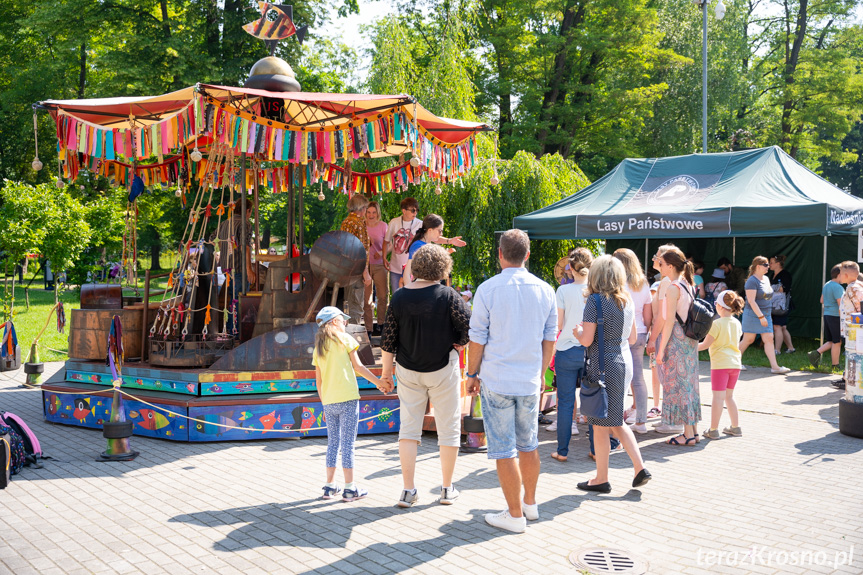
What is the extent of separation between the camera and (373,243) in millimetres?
9211

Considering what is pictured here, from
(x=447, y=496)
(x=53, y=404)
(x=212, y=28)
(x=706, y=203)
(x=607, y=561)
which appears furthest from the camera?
(x=212, y=28)

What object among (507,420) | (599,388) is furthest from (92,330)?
(599,388)

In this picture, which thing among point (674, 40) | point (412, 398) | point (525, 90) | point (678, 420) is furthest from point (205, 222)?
point (674, 40)

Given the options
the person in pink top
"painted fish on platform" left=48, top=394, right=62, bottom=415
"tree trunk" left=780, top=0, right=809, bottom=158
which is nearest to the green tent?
the person in pink top

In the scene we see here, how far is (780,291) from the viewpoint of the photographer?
13352mm

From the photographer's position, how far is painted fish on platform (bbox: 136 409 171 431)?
285 inches

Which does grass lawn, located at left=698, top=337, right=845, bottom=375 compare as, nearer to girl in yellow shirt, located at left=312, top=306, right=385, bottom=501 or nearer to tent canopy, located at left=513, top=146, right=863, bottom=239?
tent canopy, located at left=513, top=146, right=863, bottom=239

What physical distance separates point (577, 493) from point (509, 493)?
1.15m

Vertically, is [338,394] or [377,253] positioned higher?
[377,253]

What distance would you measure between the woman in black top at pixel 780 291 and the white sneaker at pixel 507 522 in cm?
1058

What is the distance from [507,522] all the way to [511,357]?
1.12 m

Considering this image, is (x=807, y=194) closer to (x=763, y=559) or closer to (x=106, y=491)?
(x=763, y=559)

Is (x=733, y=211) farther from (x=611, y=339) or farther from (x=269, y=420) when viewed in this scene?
(x=269, y=420)

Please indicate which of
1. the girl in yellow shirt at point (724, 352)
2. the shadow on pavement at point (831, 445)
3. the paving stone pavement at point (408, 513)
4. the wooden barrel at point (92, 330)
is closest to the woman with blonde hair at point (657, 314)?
the girl in yellow shirt at point (724, 352)
